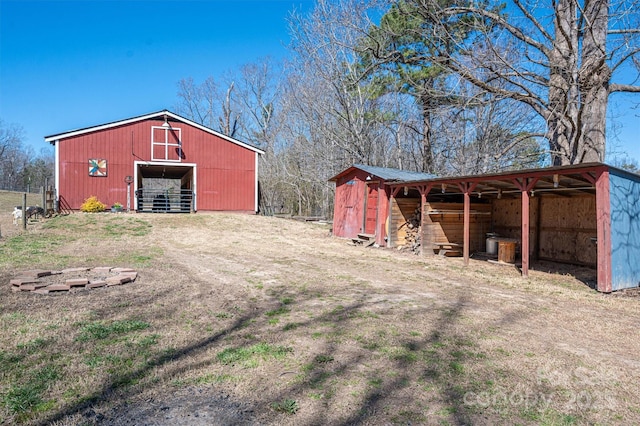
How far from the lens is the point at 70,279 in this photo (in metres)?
6.16

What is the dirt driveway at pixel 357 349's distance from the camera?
260 cm

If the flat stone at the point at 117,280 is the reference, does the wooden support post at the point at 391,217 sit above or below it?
above

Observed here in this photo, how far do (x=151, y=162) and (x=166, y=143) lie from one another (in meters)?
1.19

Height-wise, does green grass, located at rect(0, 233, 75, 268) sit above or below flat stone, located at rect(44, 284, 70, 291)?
above

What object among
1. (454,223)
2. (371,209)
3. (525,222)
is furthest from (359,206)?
(525,222)

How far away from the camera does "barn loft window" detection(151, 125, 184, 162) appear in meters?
19.0

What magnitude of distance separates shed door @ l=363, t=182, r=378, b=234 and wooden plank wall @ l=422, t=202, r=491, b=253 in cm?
234

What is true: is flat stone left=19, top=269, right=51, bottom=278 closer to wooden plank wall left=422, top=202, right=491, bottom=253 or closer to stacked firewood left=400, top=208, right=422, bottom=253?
wooden plank wall left=422, top=202, right=491, bottom=253

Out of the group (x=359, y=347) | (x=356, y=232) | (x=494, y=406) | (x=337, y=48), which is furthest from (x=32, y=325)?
(x=337, y=48)

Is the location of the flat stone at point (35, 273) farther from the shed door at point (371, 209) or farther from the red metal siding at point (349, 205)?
the red metal siding at point (349, 205)

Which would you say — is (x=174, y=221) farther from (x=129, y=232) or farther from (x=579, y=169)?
(x=579, y=169)

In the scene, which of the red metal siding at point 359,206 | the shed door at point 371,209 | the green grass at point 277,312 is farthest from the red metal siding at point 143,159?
the green grass at point 277,312

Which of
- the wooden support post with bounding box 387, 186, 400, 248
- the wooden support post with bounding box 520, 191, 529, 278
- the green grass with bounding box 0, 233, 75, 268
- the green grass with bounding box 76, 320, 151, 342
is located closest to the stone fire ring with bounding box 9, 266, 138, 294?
the green grass with bounding box 0, 233, 75, 268

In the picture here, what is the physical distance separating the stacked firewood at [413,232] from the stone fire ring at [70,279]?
8360 millimetres
